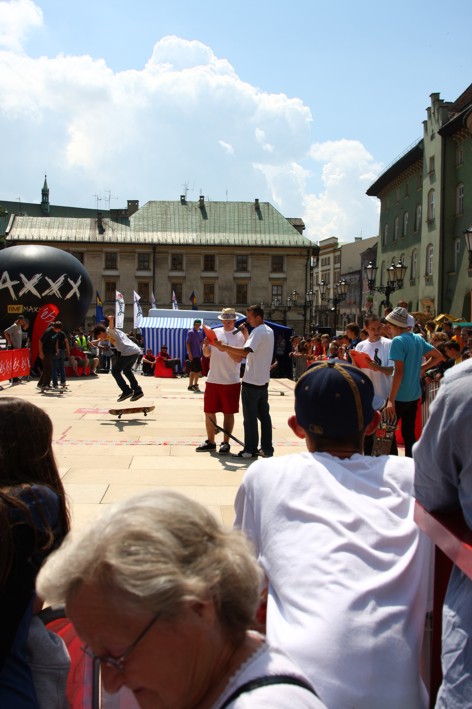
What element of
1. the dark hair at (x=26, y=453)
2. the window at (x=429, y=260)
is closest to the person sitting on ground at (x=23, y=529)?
the dark hair at (x=26, y=453)

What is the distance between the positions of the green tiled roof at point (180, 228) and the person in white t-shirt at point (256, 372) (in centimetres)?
5992

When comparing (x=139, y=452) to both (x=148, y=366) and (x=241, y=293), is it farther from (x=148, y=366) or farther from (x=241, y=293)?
(x=241, y=293)

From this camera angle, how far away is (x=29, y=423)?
2775mm

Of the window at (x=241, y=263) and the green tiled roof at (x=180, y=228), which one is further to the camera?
the window at (x=241, y=263)

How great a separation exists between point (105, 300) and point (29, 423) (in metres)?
66.7

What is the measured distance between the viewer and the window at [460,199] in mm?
36312

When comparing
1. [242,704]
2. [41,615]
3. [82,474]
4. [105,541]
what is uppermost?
[105,541]

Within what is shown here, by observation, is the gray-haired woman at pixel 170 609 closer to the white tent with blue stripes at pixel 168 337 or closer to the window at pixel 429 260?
the white tent with blue stripes at pixel 168 337

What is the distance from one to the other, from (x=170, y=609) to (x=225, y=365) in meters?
7.92

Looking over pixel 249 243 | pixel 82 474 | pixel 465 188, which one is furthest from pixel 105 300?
pixel 82 474

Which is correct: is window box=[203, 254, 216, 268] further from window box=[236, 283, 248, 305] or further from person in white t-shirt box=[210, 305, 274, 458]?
person in white t-shirt box=[210, 305, 274, 458]

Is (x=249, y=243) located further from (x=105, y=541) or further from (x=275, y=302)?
(x=105, y=541)

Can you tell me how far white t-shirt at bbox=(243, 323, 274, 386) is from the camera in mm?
8500

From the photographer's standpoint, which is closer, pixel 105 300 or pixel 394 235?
pixel 394 235
